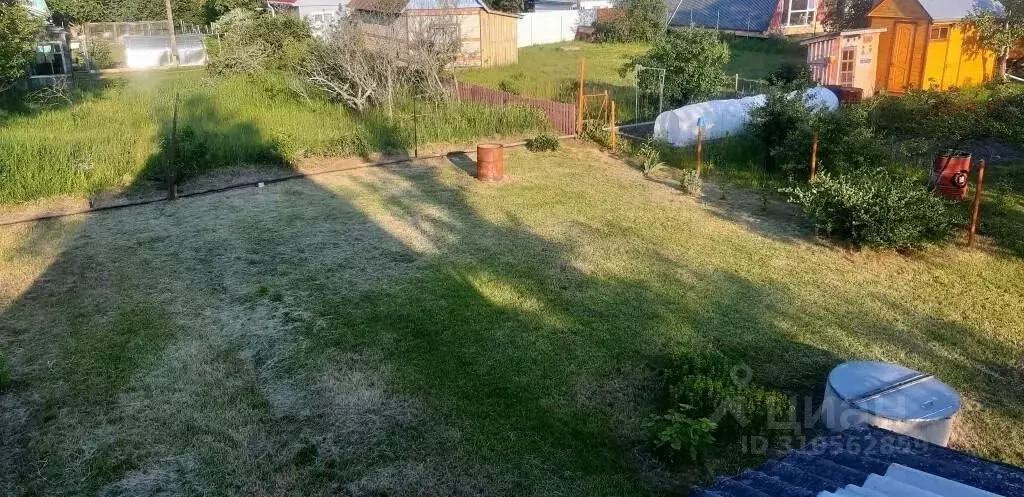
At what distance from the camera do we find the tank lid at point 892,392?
15.1ft

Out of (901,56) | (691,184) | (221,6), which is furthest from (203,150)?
(221,6)

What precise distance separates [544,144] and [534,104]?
2.03 meters

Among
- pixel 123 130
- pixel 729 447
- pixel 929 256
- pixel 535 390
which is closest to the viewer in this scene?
pixel 729 447

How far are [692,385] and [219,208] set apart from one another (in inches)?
291

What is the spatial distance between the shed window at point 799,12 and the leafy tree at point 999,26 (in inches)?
600

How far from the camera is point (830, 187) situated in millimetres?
8523

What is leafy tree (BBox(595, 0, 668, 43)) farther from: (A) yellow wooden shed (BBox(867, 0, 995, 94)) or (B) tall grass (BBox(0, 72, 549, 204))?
(B) tall grass (BBox(0, 72, 549, 204))

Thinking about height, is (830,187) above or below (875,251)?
above

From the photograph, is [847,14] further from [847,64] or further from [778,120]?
[778,120]

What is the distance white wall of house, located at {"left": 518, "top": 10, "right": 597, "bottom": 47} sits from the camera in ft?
115

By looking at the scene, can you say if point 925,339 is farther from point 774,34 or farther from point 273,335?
point 774,34

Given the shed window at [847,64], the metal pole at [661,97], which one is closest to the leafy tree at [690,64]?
the metal pole at [661,97]

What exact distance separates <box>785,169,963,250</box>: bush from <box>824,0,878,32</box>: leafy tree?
18.9m

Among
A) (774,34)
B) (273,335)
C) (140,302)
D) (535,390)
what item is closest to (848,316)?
(535,390)
